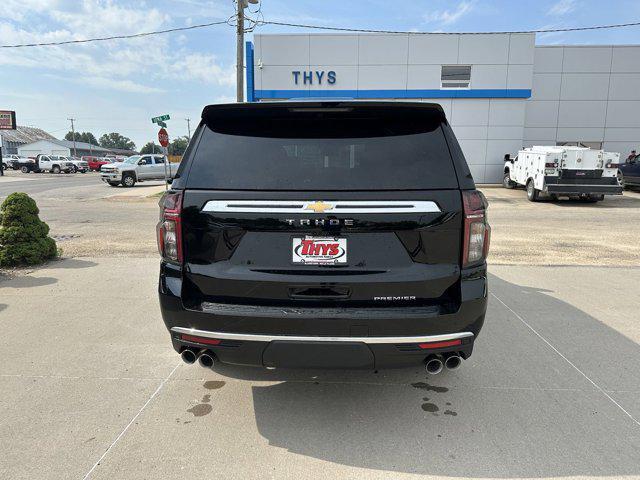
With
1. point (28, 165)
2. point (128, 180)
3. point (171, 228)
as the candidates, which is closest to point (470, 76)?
point (128, 180)

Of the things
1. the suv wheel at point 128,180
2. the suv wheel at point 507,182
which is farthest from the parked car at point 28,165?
the suv wheel at point 507,182

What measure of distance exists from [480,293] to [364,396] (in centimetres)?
124

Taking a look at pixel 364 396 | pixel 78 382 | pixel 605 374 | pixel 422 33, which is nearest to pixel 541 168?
pixel 422 33

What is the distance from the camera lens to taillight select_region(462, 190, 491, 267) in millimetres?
2621

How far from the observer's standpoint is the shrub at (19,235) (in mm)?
6867

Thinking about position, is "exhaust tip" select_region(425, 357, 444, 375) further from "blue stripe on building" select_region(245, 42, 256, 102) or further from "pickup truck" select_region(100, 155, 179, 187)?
"pickup truck" select_region(100, 155, 179, 187)

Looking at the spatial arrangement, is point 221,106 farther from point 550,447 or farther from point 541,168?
point 541,168

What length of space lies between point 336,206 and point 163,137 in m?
17.9

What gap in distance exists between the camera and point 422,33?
22.0 m

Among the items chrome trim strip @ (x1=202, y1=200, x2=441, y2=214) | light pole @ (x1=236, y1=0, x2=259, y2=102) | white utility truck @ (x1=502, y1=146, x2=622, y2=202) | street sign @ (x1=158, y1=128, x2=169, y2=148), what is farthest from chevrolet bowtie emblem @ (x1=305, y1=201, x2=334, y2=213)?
street sign @ (x1=158, y1=128, x2=169, y2=148)

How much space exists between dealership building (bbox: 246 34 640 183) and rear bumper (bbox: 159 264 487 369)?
67.9ft

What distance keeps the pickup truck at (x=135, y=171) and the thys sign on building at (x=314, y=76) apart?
936 cm

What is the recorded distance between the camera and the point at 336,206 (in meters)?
2.55

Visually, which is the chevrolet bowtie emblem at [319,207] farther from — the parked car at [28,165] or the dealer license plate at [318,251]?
the parked car at [28,165]
